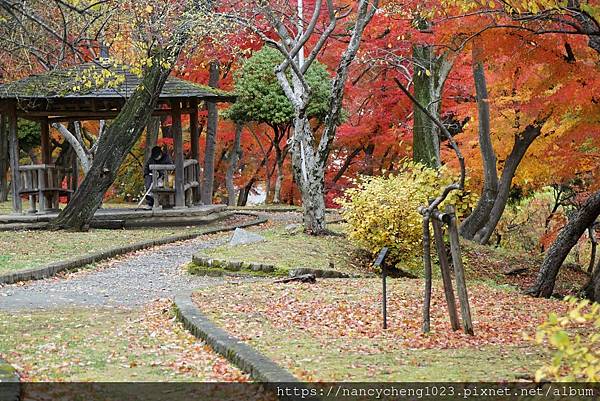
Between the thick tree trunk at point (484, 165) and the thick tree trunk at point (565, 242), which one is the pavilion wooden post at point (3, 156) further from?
the thick tree trunk at point (565, 242)

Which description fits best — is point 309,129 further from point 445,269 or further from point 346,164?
point 346,164

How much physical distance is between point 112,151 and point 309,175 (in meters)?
4.77

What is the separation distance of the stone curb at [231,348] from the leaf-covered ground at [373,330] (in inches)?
6.1

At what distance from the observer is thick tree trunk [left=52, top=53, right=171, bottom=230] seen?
18750 mm

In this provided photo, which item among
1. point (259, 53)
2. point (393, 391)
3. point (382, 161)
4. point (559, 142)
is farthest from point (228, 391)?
point (382, 161)

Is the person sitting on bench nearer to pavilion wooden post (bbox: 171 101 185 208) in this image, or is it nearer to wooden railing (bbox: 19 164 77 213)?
pavilion wooden post (bbox: 171 101 185 208)

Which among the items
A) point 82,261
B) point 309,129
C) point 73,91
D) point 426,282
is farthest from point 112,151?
point 426,282

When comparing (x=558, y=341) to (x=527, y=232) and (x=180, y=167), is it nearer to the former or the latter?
(x=180, y=167)

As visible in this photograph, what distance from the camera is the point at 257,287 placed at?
36.1 feet

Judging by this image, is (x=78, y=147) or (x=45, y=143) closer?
(x=45, y=143)

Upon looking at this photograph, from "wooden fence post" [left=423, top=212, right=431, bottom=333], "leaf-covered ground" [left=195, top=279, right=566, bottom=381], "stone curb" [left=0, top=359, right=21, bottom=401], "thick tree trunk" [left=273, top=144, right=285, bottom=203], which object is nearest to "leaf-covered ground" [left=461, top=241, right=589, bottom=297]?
"leaf-covered ground" [left=195, top=279, right=566, bottom=381]

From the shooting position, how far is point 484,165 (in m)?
17.9

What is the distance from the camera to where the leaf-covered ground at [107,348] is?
668 centimetres

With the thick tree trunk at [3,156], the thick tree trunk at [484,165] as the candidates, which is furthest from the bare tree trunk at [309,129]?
the thick tree trunk at [3,156]
